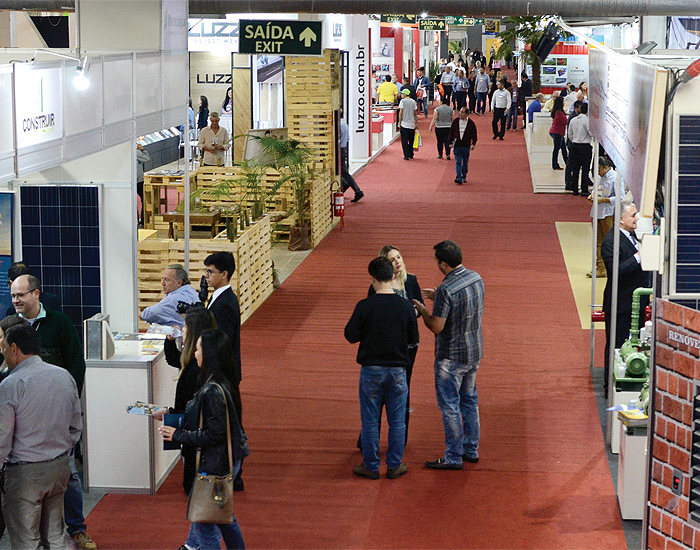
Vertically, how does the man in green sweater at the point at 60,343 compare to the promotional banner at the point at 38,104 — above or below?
below

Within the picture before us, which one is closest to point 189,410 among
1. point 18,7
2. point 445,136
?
point 18,7

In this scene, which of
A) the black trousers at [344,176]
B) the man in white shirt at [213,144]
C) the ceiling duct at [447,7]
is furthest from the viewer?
the black trousers at [344,176]

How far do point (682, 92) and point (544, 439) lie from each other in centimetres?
398

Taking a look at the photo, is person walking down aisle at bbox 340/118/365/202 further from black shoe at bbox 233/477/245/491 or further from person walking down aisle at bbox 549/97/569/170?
black shoe at bbox 233/477/245/491

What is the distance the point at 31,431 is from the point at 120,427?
1.57 metres

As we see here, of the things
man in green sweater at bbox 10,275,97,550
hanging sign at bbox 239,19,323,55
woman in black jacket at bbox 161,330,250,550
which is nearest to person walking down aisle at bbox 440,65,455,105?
hanging sign at bbox 239,19,323,55

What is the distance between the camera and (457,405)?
652cm

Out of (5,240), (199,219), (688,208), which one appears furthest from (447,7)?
(688,208)

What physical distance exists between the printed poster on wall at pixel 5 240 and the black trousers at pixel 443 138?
16.0 metres

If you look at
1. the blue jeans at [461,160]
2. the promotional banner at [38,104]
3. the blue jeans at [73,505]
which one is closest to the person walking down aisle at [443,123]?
the blue jeans at [461,160]

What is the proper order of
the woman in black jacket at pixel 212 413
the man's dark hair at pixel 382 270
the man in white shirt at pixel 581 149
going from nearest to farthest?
the woman in black jacket at pixel 212 413
the man's dark hair at pixel 382 270
the man in white shirt at pixel 581 149

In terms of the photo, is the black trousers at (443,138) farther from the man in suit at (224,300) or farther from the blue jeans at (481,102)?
the man in suit at (224,300)

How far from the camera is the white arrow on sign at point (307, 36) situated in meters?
13.1

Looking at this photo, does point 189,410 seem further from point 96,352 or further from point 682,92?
point 682,92
